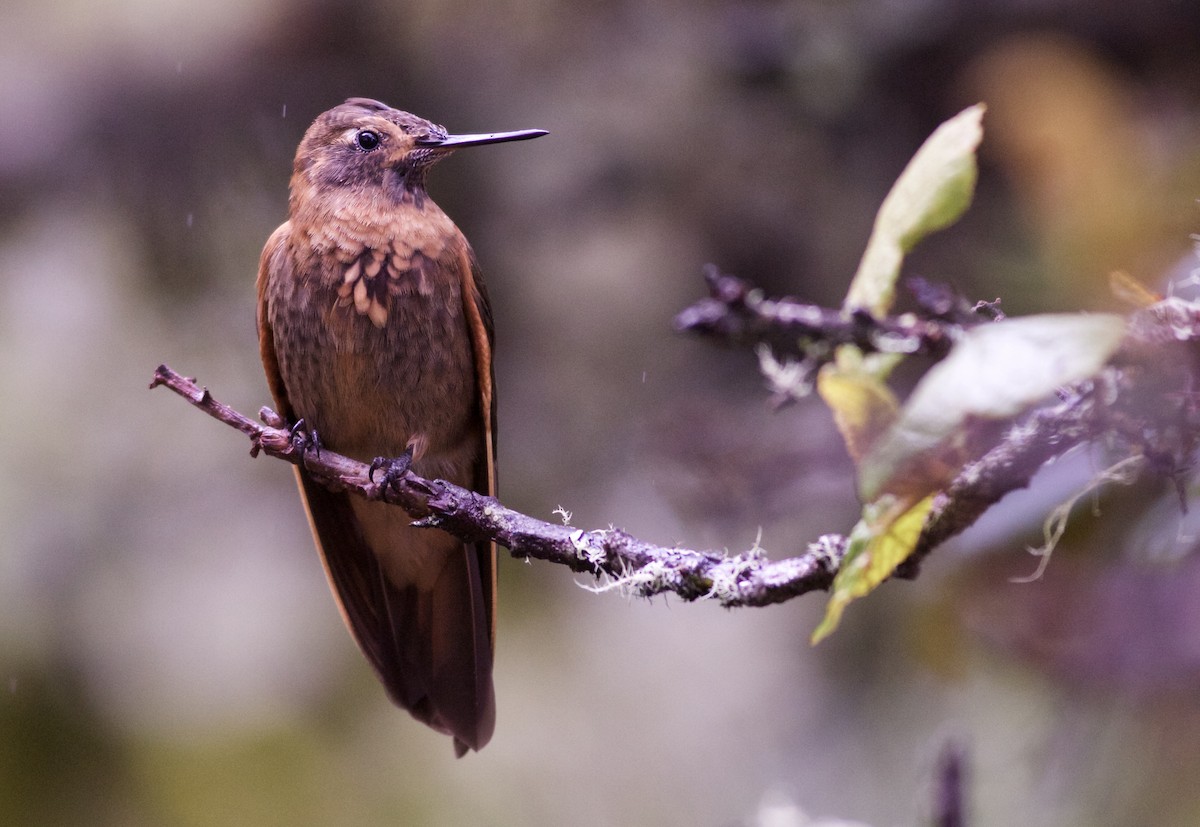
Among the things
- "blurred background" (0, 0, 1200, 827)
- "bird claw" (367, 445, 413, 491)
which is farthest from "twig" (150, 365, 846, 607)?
"blurred background" (0, 0, 1200, 827)

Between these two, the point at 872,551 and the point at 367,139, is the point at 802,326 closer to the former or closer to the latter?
the point at 872,551

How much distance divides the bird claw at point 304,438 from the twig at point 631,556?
24cm

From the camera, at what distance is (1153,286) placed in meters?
1.19

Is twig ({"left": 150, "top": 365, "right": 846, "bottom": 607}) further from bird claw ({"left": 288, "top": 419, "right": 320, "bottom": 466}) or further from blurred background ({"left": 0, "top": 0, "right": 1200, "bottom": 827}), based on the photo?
blurred background ({"left": 0, "top": 0, "right": 1200, "bottom": 827})

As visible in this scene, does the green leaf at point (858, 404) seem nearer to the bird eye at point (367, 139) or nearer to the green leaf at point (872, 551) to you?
the green leaf at point (872, 551)

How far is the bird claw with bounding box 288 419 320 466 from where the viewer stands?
5.13 ft

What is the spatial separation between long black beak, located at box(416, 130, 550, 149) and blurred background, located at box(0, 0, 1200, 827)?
1216 mm

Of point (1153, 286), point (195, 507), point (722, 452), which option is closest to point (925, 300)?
point (1153, 286)

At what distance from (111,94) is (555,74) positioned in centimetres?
141

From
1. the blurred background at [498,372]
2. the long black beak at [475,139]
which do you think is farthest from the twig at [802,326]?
the blurred background at [498,372]

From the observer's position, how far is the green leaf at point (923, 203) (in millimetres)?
936

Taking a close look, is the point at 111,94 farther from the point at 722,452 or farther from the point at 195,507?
the point at 722,452

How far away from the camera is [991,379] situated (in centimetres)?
72

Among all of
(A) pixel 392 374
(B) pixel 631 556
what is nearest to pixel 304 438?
(A) pixel 392 374
